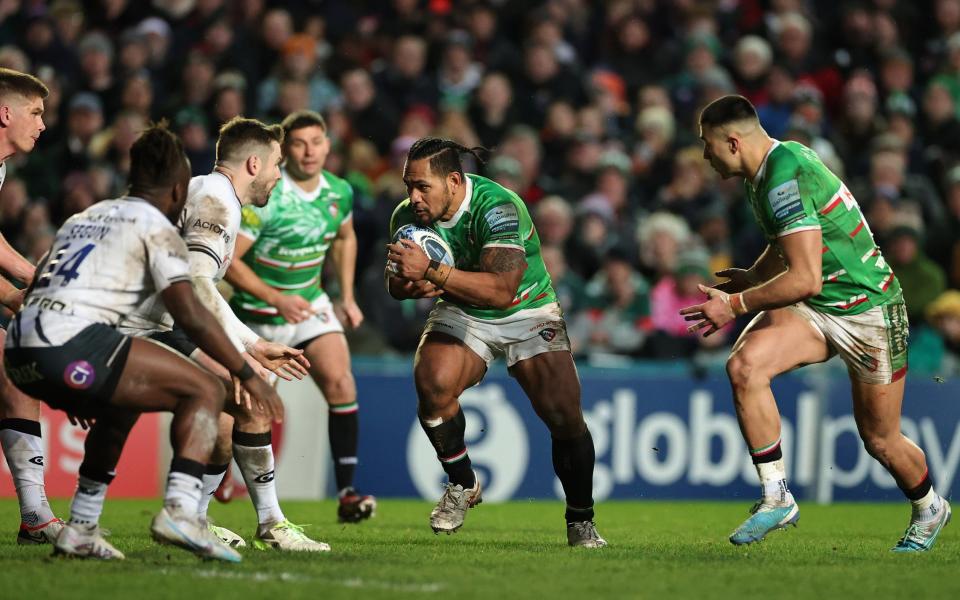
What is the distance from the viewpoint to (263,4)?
1691 centimetres

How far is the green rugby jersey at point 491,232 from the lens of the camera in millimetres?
8008

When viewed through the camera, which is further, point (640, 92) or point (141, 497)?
point (640, 92)

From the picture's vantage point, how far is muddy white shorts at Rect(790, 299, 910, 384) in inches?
308

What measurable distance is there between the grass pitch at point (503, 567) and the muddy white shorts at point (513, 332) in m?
1.12

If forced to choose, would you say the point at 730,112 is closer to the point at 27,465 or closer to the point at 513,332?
the point at 513,332

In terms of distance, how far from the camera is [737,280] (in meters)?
8.41

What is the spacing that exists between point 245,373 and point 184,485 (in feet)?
1.83

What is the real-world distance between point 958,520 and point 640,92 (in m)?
7.62

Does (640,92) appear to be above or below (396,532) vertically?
above

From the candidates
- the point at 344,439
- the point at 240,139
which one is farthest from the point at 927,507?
the point at 240,139

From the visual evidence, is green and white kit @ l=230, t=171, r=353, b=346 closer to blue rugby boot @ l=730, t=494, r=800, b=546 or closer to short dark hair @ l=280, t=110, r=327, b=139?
short dark hair @ l=280, t=110, r=327, b=139

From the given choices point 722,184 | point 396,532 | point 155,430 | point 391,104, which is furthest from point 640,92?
point 396,532

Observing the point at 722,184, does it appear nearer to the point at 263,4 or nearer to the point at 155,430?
the point at 263,4

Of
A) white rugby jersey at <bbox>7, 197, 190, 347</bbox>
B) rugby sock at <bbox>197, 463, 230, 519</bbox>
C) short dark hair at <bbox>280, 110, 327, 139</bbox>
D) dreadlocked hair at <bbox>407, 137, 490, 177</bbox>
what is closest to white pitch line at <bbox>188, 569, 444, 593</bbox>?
white rugby jersey at <bbox>7, 197, 190, 347</bbox>
